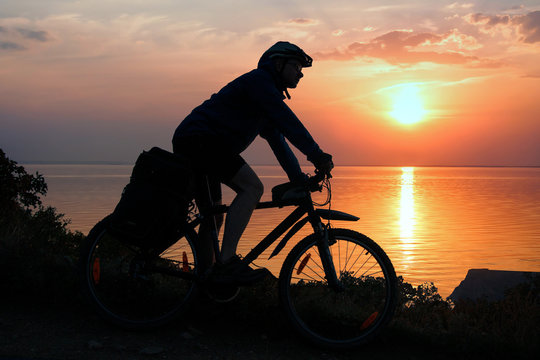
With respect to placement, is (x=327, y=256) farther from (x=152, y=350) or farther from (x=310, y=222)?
(x=152, y=350)

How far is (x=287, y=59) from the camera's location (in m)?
4.50

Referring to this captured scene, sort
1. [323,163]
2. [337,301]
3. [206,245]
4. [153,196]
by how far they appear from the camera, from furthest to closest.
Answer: [337,301] < [206,245] < [153,196] < [323,163]

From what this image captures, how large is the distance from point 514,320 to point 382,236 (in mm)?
20408

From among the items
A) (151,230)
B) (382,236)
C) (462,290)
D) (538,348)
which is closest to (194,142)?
(151,230)

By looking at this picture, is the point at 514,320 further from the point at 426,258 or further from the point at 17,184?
the point at 426,258

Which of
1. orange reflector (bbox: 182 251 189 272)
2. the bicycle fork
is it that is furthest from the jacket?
orange reflector (bbox: 182 251 189 272)

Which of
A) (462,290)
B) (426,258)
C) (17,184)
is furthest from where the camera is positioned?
(426,258)

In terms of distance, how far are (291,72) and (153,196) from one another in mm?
1583

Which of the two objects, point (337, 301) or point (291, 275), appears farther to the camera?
point (337, 301)

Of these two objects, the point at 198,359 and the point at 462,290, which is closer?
the point at 198,359

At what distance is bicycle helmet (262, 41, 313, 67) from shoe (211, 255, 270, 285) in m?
1.76

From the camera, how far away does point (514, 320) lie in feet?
16.8

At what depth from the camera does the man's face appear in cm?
451

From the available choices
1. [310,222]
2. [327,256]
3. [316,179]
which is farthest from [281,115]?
[327,256]
